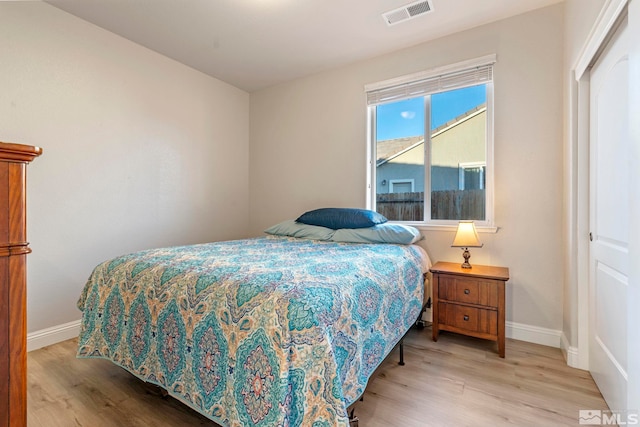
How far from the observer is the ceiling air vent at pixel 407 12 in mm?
2281

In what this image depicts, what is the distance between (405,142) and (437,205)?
2.42 feet

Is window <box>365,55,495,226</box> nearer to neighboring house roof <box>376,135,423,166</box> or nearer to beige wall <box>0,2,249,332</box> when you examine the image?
neighboring house roof <box>376,135,423,166</box>

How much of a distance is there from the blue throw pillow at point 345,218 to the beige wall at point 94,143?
1507 mm

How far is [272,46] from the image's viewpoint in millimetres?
2910

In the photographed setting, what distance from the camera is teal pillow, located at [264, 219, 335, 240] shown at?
107 inches

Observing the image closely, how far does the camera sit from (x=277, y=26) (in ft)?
8.49

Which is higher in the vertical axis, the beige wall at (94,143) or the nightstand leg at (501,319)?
the beige wall at (94,143)

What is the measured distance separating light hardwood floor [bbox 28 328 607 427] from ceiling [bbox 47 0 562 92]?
268 cm

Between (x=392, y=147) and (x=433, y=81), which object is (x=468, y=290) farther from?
(x=433, y=81)

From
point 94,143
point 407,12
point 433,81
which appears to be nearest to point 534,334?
point 433,81

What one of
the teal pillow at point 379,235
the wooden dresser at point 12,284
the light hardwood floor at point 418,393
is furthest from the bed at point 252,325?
the wooden dresser at point 12,284

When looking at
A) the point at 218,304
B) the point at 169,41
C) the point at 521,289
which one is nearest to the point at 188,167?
the point at 169,41

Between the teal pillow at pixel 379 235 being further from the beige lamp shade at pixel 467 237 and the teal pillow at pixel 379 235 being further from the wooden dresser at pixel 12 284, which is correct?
the wooden dresser at pixel 12 284

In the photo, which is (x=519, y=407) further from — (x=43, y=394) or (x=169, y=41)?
(x=169, y=41)
